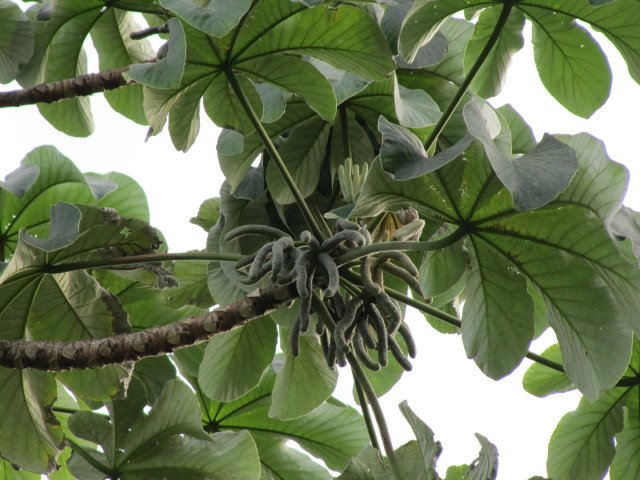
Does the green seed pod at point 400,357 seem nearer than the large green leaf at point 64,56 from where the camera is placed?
Yes

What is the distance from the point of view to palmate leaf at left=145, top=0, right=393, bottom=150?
126cm

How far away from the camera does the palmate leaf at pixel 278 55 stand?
1262 millimetres

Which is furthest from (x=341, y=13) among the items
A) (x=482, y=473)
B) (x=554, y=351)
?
(x=554, y=351)

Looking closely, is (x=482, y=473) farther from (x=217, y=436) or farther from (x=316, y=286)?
(x=217, y=436)

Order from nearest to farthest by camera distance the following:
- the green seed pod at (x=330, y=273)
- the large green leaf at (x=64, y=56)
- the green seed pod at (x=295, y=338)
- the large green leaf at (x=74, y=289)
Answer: the green seed pod at (x=330, y=273), the green seed pod at (x=295, y=338), the large green leaf at (x=74, y=289), the large green leaf at (x=64, y=56)

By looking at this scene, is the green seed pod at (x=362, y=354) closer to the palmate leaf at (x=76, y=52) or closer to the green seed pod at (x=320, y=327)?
the green seed pod at (x=320, y=327)

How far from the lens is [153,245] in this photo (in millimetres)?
1369

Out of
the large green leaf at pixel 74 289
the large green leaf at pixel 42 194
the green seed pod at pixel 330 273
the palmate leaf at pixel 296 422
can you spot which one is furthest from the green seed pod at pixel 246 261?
the large green leaf at pixel 42 194

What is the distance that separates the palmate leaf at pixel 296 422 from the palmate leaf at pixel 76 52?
0.62 m

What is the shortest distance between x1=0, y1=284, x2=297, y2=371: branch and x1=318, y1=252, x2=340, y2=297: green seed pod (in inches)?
5.2

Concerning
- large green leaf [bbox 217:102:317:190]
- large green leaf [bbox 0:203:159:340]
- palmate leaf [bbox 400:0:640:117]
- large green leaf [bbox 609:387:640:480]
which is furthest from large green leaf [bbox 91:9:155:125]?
large green leaf [bbox 609:387:640:480]

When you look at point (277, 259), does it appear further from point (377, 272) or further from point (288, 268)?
point (377, 272)

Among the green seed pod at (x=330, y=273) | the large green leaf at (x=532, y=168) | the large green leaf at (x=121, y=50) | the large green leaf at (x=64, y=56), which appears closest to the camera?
the large green leaf at (x=532, y=168)

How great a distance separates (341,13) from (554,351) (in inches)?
31.1
